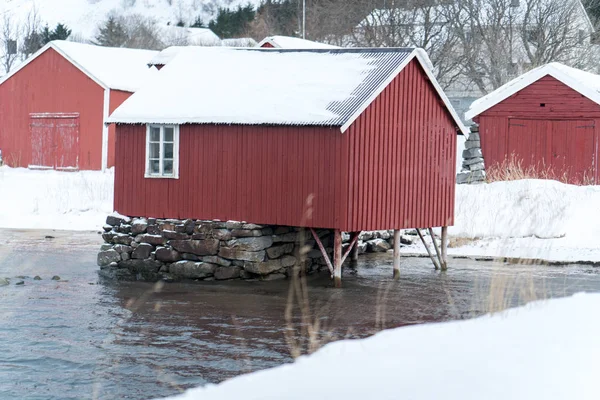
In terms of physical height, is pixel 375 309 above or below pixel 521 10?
below

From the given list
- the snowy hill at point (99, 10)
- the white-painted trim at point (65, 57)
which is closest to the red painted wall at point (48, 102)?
the white-painted trim at point (65, 57)

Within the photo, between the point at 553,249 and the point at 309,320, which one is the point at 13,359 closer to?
the point at 309,320

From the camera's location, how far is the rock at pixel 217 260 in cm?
1861

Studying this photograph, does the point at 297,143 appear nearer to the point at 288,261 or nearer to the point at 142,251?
the point at 288,261

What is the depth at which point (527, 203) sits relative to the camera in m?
24.6

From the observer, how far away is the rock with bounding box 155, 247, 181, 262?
19.1 m

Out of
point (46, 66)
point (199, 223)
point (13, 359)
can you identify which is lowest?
point (13, 359)

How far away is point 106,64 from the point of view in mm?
38469

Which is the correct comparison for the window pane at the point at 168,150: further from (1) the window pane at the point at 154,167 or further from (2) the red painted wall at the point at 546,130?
(2) the red painted wall at the point at 546,130

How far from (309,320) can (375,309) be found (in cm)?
141

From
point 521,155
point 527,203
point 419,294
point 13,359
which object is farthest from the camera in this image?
point 521,155

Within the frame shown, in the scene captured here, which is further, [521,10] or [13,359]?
[521,10]

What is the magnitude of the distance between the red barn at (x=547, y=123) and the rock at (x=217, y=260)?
14.2 meters

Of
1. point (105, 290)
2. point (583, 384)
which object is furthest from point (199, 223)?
point (583, 384)
